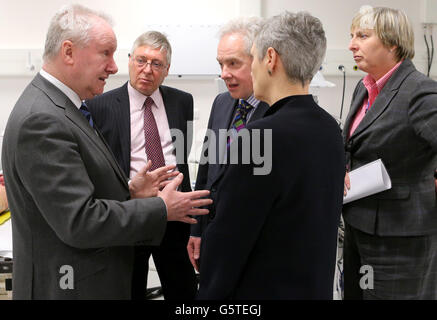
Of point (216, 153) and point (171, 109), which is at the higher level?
point (171, 109)

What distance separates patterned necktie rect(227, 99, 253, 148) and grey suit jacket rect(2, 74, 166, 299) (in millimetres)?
607

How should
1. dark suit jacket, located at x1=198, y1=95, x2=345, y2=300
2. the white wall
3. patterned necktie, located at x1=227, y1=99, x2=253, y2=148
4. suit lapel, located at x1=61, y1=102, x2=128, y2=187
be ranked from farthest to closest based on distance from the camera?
the white wall, patterned necktie, located at x1=227, y1=99, x2=253, y2=148, suit lapel, located at x1=61, y1=102, x2=128, y2=187, dark suit jacket, located at x1=198, y1=95, x2=345, y2=300

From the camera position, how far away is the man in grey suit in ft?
3.91

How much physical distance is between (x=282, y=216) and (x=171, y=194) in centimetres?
43

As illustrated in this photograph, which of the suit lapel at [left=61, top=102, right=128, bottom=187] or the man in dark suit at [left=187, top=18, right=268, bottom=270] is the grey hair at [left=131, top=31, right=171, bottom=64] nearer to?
the man in dark suit at [left=187, top=18, right=268, bottom=270]

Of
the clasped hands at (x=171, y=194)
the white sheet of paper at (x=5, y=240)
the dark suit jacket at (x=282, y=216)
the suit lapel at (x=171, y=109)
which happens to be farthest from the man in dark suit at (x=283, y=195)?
the white sheet of paper at (x=5, y=240)

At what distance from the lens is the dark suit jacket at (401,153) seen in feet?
5.69

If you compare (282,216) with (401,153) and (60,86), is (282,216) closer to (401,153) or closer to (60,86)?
(60,86)

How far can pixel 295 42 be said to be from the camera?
1.16m

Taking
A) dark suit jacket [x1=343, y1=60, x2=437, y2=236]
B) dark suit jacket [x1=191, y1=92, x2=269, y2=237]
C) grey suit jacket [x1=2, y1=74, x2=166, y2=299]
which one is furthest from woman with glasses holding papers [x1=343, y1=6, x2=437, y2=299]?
grey suit jacket [x1=2, y1=74, x2=166, y2=299]

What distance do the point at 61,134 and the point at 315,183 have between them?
668 millimetres

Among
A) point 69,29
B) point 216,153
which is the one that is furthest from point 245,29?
point 69,29

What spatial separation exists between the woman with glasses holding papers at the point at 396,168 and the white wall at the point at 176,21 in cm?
207

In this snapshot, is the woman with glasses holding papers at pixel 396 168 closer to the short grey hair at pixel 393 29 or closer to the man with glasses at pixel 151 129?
the short grey hair at pixel 393 29
